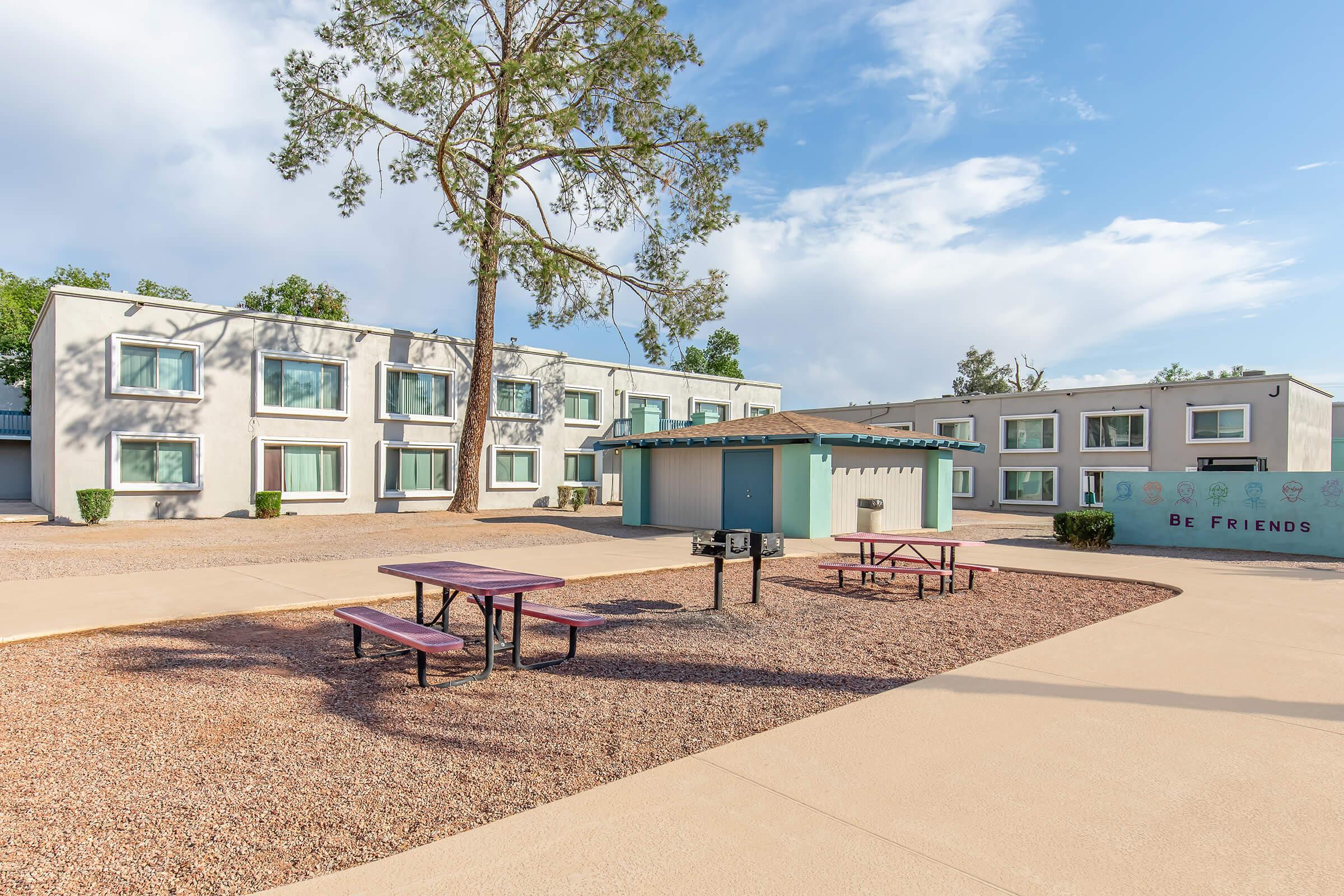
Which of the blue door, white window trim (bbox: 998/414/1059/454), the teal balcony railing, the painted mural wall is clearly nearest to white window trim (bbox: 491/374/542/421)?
the blue door

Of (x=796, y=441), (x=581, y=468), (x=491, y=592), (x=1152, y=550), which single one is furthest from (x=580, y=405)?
(x=491, y=592)

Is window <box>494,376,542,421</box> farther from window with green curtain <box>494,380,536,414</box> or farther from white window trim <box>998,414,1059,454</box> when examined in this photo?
white window trim <box>998,414,1059,454</box>

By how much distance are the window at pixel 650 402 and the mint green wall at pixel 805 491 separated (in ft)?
58.7

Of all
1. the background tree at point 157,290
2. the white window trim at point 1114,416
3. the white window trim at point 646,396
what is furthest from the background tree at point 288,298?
the white window trim at point 1114,416

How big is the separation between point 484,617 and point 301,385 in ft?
74.4

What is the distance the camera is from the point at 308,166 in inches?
971

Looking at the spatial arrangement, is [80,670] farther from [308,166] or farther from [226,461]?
[308,166]

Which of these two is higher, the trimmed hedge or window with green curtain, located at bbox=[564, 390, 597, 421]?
window with green curtain, located at bbox=[564, 390, 597, 421]

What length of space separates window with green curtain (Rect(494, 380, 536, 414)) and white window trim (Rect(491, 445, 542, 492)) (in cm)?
143

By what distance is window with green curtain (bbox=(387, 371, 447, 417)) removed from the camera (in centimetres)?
2811

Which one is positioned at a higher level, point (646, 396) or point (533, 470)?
point (646, 396)

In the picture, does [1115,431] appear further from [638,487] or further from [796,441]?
[638,487]

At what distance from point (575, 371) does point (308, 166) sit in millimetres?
13448

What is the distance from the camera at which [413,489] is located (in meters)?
28.5
